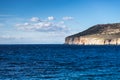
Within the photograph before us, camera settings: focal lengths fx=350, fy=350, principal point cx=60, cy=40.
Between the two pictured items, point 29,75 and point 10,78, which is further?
point 29,75

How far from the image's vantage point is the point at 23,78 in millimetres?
48844

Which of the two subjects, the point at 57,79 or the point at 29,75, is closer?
the point at 57,79

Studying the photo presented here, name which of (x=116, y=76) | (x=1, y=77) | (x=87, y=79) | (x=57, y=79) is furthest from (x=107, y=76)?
(x=1, y=77)

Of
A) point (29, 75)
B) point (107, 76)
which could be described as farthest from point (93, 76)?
point (29, 75)

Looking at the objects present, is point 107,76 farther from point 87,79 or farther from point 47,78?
point 47,78

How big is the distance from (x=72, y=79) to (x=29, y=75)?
312 inches

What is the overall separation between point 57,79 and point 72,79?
82.1 inches

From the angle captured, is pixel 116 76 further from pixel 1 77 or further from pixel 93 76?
pixel 1 77

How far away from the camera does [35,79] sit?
48000 millimetres

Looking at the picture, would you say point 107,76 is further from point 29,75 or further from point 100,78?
point 29,75

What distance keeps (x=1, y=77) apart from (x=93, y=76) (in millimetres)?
13194

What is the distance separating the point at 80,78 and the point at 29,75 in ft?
27.1

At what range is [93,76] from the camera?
Result: 1997 inches

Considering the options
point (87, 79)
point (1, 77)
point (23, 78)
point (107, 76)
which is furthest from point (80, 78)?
point (1, 77)
